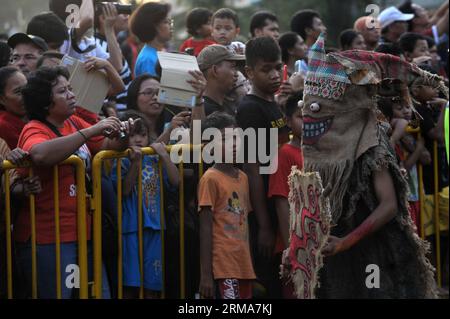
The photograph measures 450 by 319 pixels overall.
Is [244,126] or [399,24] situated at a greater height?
[399,24]

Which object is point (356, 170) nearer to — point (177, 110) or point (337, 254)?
point (337, 254)

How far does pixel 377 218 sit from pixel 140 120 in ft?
6.59

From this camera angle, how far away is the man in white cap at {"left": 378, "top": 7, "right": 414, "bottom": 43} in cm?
1048

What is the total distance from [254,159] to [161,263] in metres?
0.92

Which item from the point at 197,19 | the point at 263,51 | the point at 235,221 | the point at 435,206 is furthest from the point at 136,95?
the point at 435,206

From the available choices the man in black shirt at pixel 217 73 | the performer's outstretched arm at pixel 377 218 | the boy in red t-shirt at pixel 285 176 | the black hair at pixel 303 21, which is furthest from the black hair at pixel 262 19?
the performer's outstretched arm at pixel 377 218

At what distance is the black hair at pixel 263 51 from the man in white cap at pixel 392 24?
3.92 m

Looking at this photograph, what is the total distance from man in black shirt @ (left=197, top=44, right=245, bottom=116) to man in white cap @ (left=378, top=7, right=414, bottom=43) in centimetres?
388

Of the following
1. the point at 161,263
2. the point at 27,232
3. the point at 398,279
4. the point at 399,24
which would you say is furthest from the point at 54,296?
the point at 399,24

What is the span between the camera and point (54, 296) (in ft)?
18.9

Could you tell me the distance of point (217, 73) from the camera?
6.94 meters

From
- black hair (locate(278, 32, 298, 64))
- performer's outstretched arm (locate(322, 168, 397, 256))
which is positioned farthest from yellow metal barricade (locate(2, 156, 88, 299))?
black hair (locate(278, 32, 298, 64))

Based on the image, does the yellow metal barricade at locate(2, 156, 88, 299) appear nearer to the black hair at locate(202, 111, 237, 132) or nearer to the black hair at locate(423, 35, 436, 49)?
the black hair at locate(202, 111, 237, 132)

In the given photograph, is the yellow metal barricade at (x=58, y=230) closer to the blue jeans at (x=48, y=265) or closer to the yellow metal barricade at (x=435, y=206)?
the blue jeans at (x=48, y=265)
